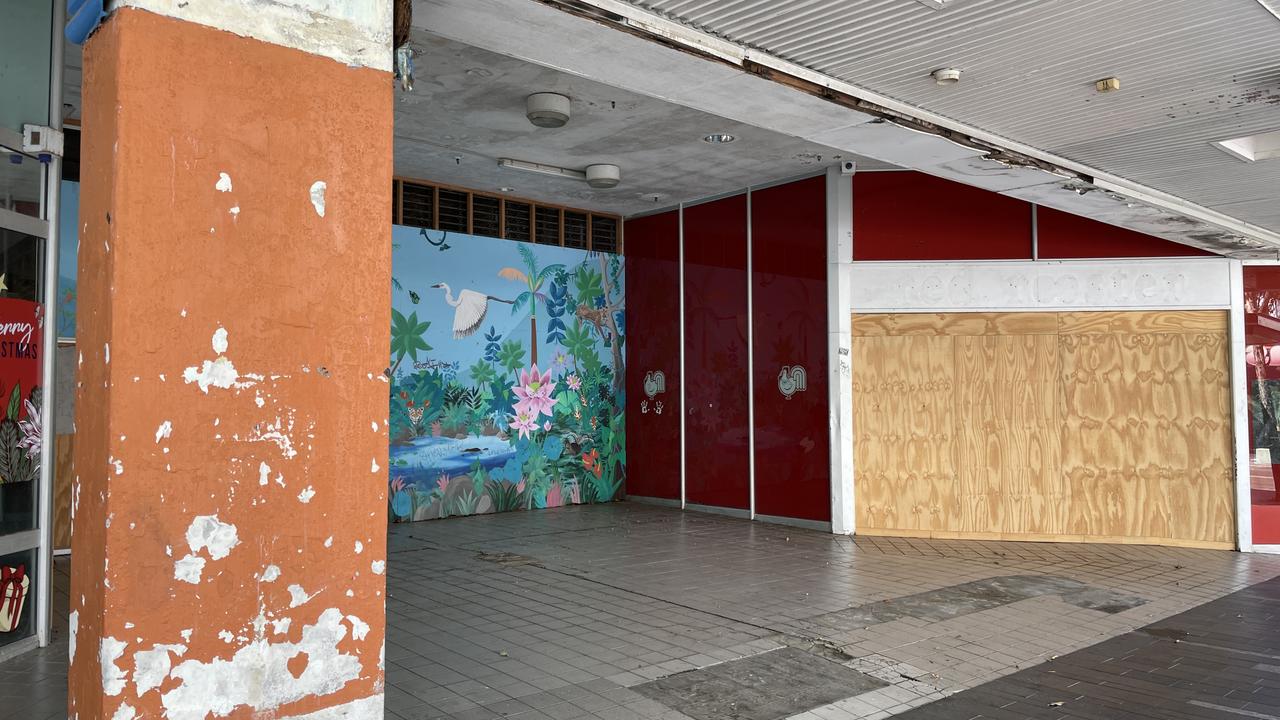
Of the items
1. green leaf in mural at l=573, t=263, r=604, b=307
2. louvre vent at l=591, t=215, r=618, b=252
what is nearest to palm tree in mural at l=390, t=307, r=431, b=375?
green leaf in mural at l=573, t=263, r=604, b=307

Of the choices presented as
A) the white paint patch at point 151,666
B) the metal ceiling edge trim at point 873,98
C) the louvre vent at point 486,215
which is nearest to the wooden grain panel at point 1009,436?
the metal ceiling edge trim at point 873,98

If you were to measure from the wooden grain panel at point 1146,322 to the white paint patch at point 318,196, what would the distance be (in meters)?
8.44

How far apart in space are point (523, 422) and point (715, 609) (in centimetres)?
574

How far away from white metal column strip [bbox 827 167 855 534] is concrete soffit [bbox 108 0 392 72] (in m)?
7.34

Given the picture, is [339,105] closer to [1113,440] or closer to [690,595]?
[690,595]

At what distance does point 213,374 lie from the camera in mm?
2438

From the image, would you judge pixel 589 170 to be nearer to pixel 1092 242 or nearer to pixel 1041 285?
pixel 1041 285

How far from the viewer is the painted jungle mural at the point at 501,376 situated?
34.2 ft

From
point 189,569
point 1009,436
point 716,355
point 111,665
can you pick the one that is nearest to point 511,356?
point 716,355

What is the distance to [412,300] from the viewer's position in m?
10.4

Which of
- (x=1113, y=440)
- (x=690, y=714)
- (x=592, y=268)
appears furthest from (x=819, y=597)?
(x=592, y=268)

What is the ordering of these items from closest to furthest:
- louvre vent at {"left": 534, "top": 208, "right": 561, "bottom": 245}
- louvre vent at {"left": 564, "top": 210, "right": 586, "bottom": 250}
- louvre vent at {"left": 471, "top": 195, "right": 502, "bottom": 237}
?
1. louvre vent at {"left": 471, "top": 195, "right": 502, "bottom": 237}
2. louvre vent at {"left": 534, "top": 208, "right": 561, "bottom": 245}
3. louvre vent at {"left": 564, "top": 210, "right": 586, "bottom": 250}

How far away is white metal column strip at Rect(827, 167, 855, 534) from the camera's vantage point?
9.48 m

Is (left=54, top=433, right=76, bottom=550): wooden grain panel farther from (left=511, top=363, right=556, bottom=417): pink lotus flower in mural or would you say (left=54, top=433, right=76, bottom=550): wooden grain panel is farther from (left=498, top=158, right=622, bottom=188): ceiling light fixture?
(left=498, top=158, right=622, bottom=188): ceiling light fixture
